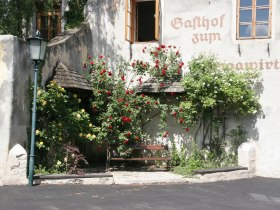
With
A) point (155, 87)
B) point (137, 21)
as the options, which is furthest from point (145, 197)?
point (137, 21)

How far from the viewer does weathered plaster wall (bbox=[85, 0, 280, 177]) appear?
10.8 m

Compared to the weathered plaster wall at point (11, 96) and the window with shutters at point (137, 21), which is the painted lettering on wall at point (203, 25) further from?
the weathered plaster wall at point (11, 96)

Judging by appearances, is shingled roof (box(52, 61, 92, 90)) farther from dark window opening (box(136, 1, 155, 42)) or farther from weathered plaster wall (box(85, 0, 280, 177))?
→ dark window opening (box(136, 1, 155, 42))

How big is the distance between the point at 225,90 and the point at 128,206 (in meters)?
4.90

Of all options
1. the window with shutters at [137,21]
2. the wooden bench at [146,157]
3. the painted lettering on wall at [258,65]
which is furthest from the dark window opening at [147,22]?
the wooden bench at [146,157]

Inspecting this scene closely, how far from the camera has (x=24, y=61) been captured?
9141 millimetres

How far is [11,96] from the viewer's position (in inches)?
344

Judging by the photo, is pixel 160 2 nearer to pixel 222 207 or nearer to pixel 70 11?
pixel 70 11

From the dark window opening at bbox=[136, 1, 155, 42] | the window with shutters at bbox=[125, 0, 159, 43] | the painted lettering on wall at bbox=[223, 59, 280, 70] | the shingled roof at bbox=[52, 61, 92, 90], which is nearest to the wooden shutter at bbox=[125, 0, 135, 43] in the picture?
the window with shutters at bbox=[125, 0, 159, 43]

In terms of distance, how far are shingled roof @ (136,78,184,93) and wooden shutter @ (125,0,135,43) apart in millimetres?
1515

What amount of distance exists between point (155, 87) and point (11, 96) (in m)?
4.35

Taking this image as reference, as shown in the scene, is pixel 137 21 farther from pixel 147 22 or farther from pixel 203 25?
pixel 147 22

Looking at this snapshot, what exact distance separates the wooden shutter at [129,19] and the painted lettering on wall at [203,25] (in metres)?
1.38

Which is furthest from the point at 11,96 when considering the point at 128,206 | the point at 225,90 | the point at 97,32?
the point at 225,90
